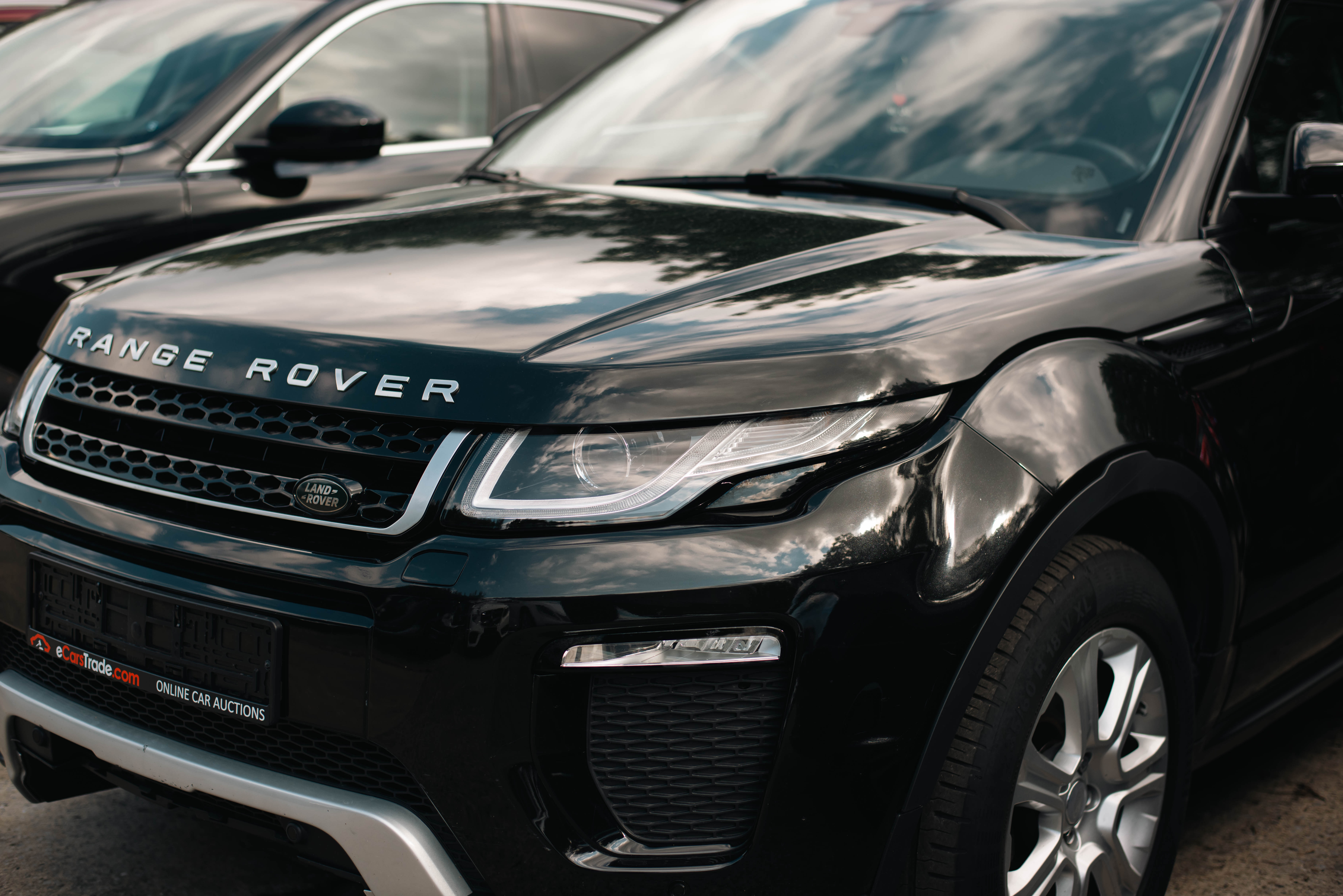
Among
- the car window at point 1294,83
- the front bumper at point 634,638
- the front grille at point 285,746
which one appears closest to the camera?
the front bumper at point 634,638

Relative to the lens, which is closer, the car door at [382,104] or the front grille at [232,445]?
the front grille at [232,445]

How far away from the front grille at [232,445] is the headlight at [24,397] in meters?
0.12

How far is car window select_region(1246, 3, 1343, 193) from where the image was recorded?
8.73 ft

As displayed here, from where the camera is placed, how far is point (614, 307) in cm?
191

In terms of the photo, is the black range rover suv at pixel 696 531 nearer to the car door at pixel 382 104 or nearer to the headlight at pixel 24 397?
the headlight at pixel 24 397

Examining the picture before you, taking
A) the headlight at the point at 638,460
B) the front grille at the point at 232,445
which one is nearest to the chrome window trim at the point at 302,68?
the front grille at the point at 232,445

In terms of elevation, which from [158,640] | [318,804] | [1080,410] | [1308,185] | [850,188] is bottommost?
[318,804]

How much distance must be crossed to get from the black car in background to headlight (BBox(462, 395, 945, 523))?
2.42 metres

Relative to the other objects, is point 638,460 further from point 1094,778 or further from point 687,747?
point 1094,778

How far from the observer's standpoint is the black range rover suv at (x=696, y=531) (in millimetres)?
1635

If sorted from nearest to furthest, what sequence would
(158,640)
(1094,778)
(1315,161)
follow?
(158,640) < (1094,778) < (1315,161)

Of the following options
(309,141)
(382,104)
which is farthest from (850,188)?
(382,104)

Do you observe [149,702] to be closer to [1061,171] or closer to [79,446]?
→ [79,446]

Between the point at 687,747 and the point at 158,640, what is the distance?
77 cm
